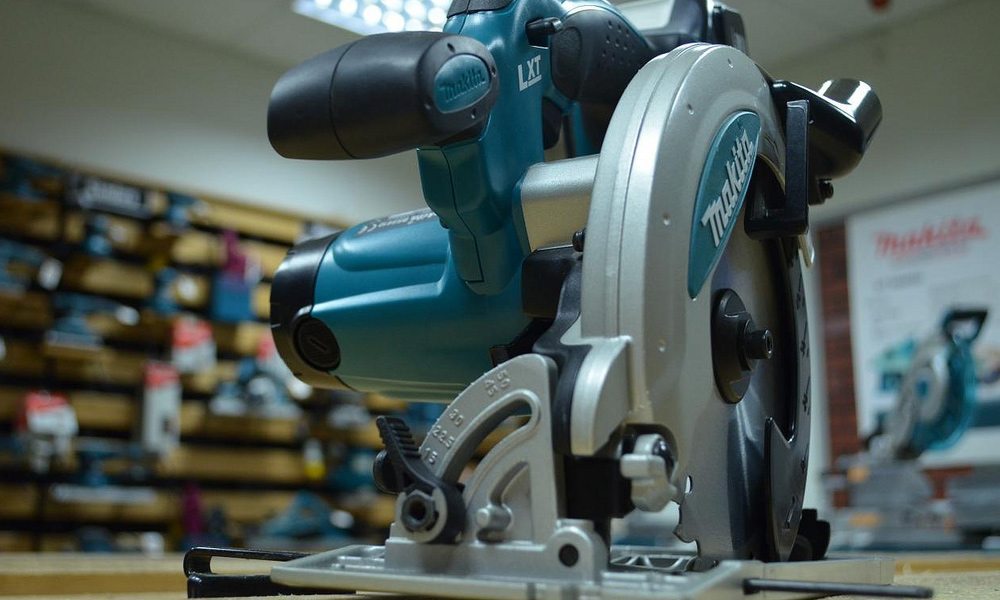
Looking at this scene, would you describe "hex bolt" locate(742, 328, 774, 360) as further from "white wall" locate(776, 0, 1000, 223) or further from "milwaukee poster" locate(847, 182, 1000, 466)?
"white wall" locate(776, 0, 1000, 223)

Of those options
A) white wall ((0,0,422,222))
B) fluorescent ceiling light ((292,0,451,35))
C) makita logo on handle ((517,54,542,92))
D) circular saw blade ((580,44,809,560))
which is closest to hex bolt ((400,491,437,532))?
circular saw blade ((580,44,809,560))

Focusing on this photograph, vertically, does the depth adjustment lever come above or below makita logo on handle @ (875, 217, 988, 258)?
below

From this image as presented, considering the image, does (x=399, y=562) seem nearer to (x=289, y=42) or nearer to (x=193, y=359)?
(x=193, y=359)

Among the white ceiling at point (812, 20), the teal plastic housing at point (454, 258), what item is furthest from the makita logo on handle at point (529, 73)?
the white ceiling at point (812, 20)

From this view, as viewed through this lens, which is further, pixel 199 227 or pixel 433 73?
pixel 199 227

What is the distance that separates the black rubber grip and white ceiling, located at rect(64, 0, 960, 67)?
Result: 4.39 metres

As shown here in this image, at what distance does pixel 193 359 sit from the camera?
16.1 feet

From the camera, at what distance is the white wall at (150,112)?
15.7 ft

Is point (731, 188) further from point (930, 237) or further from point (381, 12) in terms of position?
point (930, 237)

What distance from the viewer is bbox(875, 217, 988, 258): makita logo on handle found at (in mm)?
5020

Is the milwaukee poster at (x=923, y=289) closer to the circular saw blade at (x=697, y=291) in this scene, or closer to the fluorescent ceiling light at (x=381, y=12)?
the fluorescent ceiling light at (x=381, y=12)

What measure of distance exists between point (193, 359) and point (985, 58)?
4.15m

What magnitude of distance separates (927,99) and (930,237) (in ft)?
2.40

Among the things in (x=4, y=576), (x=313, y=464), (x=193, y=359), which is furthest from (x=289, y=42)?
(x=4, y=576)
